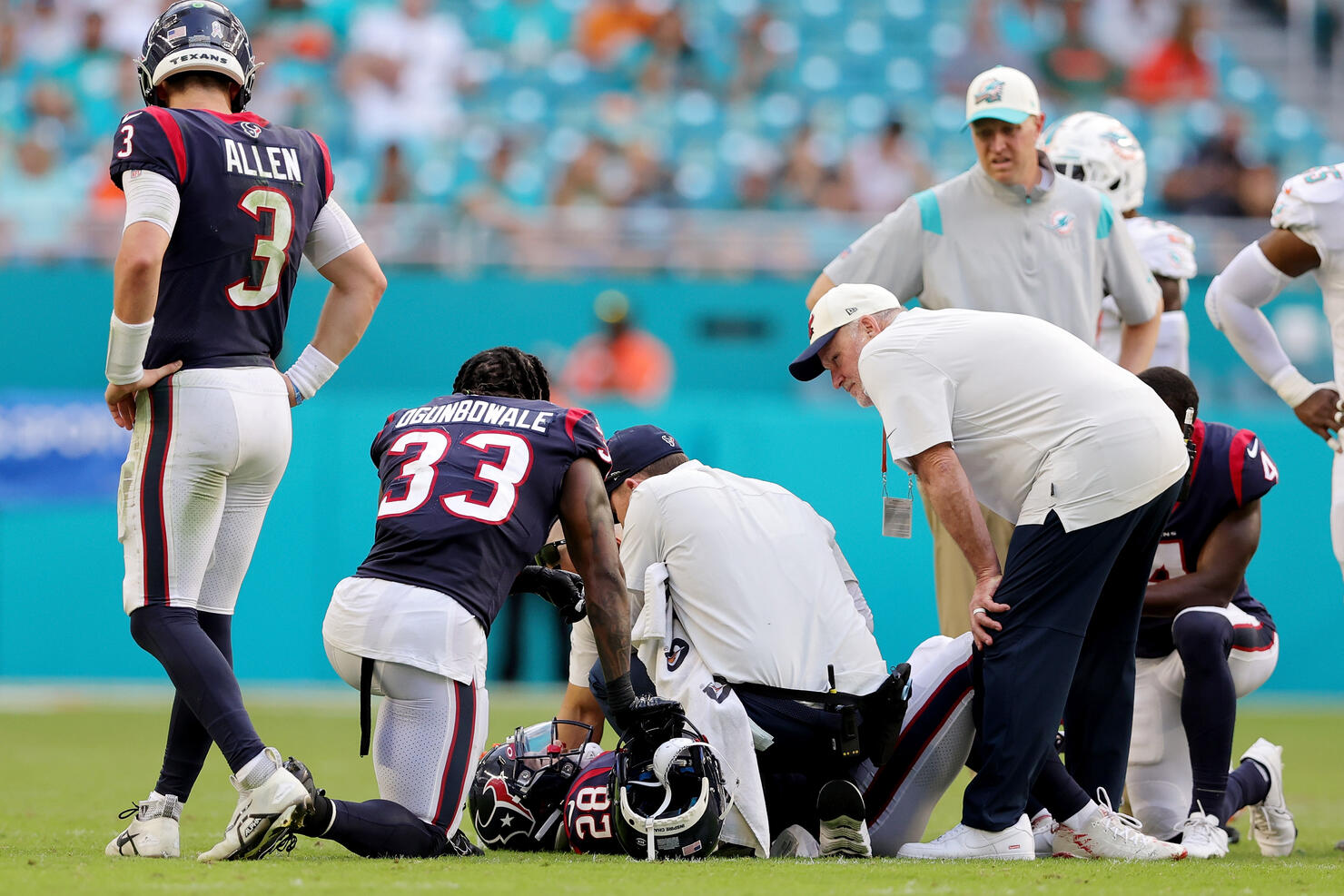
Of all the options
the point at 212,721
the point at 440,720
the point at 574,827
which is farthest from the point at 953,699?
the point at 212,721

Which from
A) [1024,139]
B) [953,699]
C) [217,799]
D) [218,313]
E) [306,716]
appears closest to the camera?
[218,313]

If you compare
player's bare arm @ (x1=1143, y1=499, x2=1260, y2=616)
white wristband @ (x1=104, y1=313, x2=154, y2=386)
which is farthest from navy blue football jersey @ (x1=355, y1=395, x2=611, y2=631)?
player's bare arm @ (x1=1143, y1=499, x2=1260, y2=616)

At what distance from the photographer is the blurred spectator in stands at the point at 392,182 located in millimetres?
13062

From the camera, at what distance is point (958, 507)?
14.7ft

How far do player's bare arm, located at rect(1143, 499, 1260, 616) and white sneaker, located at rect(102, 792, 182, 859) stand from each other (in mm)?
3072

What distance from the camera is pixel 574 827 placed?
485 cm

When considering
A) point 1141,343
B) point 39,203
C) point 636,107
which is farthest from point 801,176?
point 1141,343

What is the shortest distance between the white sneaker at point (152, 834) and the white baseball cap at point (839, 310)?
2.07 m

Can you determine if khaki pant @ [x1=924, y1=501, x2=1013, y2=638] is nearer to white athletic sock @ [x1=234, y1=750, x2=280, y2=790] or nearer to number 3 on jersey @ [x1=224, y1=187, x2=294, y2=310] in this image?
number 3 on jersey @ [x1=224, y1=187, x2=294, y2=310]

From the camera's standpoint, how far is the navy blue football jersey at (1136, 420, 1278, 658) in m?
5.51

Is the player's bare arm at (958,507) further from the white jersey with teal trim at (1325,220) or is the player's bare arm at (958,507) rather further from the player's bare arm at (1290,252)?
the player's bare arm at (1290,252)

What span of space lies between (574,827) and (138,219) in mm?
2055

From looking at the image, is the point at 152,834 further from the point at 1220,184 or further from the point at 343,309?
the point at 1220,184

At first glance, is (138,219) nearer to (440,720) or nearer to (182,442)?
(182,442)
